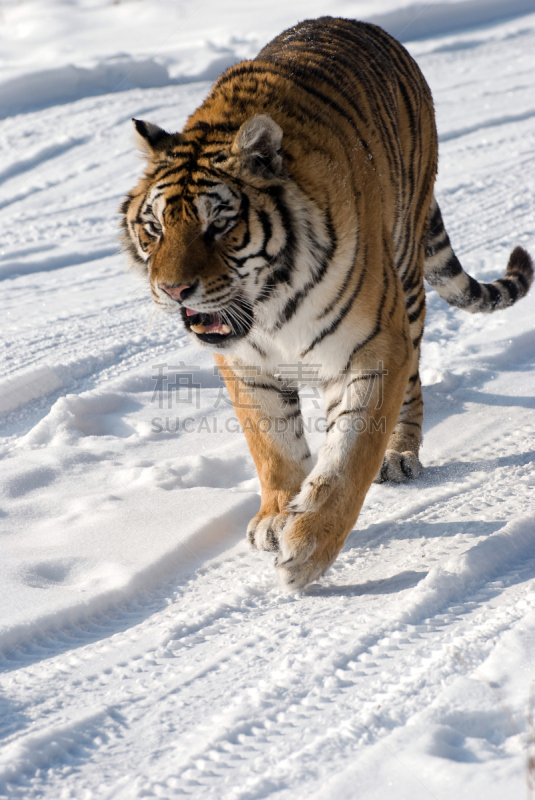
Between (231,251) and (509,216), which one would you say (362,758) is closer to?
(231,251)

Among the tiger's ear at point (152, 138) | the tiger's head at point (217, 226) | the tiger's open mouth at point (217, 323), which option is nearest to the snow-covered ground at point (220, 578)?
the tiger's open mouth at point (217, 323)

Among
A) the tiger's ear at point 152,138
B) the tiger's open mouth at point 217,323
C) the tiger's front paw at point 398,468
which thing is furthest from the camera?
the tiger's front paw at point 398,468

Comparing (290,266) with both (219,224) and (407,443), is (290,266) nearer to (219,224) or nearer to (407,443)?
(219,224)

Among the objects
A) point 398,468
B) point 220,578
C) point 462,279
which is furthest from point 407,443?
point 220,578

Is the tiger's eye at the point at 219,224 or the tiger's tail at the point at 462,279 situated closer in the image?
the tiger's eye at the point at 219,224

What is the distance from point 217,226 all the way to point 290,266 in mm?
257

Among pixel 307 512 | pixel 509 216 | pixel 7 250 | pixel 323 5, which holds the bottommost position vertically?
pixel 307 512

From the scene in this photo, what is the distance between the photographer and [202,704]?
65.9 inches

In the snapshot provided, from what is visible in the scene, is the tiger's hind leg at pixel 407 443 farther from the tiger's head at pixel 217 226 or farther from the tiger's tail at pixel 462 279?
the tiger's head at pixel 217 226

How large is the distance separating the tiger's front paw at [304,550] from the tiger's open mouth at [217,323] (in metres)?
0.58

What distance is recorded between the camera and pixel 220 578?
2.32 meters

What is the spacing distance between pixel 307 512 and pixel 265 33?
27.6 feet

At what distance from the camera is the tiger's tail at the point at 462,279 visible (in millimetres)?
3604

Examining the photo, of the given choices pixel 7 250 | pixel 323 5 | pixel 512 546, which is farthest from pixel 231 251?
pixel 323 5
